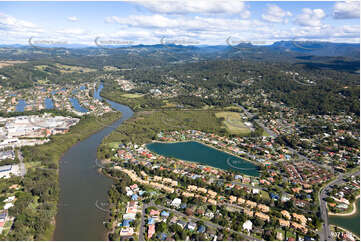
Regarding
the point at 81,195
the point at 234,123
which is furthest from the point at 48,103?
the point at 234,123

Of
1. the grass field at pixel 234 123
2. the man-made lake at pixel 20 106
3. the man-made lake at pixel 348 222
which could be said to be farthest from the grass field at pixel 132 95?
the man-made lake at pixel 348 222

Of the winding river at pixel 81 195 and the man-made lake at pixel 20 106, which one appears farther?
the man-made lake at pixel 20 106

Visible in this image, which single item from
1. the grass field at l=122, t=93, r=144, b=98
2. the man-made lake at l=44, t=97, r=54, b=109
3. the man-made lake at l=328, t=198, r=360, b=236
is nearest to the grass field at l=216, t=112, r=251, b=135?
the man-made lake at l=328, t=198, r=360, b=236

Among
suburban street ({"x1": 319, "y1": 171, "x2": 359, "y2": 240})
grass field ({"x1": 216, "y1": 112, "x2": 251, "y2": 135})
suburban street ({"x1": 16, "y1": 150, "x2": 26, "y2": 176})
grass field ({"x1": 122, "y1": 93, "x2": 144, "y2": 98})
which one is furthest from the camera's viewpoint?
grass field ({"x1": 122, "y1": 93, "x2": 144, "y2": 98})

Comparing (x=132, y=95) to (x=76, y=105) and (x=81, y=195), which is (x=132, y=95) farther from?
(x=81, y=195)

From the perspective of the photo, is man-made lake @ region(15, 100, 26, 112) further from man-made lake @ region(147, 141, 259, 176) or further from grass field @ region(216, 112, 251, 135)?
grass field @ region(216, 112, 251, 135)

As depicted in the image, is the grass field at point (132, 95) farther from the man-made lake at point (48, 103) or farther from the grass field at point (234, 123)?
the grass field at point (234, 123)
